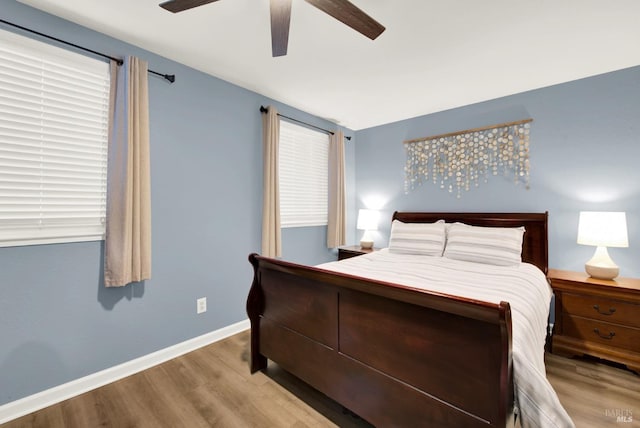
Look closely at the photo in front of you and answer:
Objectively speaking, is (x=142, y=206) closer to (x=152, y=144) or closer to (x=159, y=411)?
(x=152, y=144)

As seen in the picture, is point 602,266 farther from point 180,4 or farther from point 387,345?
point 180,4

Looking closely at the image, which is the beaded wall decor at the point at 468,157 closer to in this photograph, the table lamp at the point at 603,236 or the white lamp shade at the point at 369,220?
the white lamp shade at the point at 369,220

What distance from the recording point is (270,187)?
287 cm

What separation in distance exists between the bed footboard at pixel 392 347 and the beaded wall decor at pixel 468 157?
2.37 m

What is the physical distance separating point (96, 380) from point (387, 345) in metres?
2.01

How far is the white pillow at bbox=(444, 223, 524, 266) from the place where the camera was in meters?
2.38

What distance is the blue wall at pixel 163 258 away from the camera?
168 cm

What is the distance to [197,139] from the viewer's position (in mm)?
2402

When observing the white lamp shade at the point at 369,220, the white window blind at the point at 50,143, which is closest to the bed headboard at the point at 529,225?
the white lamp shade at the point at 369,220

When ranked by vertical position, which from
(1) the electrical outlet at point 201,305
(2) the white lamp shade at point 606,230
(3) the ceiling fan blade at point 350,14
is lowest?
(1) the electrical outlet at point 201,305

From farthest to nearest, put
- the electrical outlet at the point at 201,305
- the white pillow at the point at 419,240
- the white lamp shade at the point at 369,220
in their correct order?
the white lamp shade at the point at 369,220
the white pillow at the point at 419,240
the electrical outlet at the point at 201,305

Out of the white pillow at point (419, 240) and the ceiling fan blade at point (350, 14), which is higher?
the ceiling fan blade at point (350, 14)

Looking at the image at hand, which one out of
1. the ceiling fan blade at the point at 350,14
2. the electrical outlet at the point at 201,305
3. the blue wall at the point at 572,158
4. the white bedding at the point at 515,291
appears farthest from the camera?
the electrical outlet at the point at 201,305

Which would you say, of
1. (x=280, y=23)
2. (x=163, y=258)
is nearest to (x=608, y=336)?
(x=280, y=23)
